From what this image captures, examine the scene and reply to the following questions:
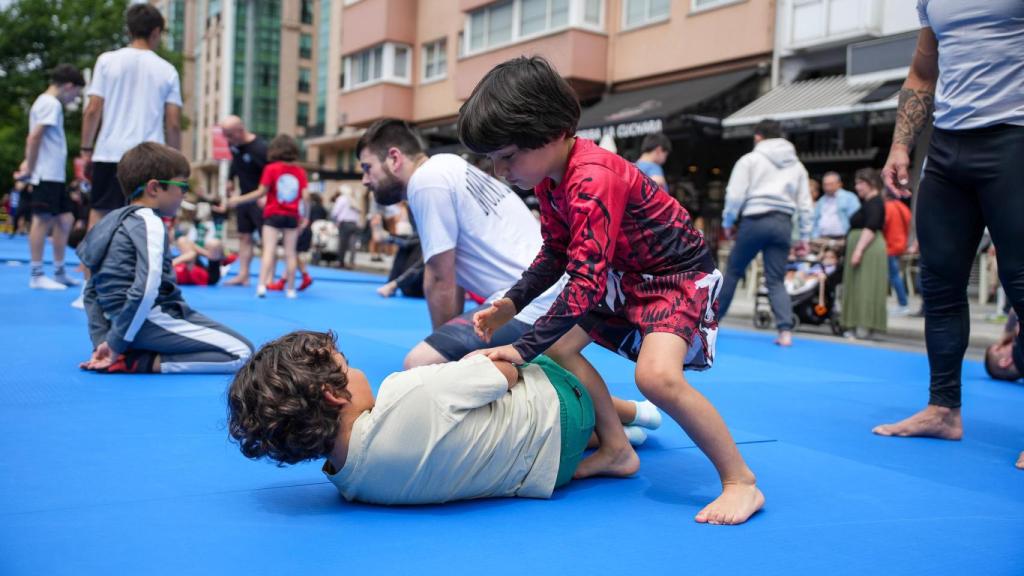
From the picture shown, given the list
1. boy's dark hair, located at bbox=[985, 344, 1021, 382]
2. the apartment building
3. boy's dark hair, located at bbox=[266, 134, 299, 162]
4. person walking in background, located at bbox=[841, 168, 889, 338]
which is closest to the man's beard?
boy's dark hair, located at bbox=[985, 344, 1021, 382]

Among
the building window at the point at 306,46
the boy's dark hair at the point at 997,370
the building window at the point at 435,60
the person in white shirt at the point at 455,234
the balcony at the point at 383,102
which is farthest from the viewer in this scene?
the building window at the point at 306,46

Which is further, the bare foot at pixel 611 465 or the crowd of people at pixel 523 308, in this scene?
the bare foot at pixel 611 465

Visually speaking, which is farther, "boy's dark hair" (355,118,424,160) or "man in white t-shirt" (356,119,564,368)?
"boy's dark hair" (355,118,424,160)

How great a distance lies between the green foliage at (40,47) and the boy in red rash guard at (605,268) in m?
37.2

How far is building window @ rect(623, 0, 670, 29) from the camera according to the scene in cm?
1834

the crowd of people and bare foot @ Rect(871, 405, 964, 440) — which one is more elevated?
the crowd of people

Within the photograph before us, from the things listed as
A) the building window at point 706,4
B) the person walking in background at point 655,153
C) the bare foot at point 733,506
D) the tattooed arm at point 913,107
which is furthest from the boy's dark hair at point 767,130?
the building window at point 706,4

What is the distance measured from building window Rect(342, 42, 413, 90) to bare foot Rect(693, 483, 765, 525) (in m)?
26.4

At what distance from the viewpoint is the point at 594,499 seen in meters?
2.49

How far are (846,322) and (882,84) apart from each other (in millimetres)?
6519

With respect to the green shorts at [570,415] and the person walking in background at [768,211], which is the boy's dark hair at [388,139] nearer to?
the green shorts at [570,415]

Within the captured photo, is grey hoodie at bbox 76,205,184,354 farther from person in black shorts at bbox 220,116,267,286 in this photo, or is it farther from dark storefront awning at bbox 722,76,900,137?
dark storefront awning at bbox 722,76,900,137

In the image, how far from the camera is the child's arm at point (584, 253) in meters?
2.30

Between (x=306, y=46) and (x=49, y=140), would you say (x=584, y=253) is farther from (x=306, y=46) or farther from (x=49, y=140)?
(x=306, y=46)
